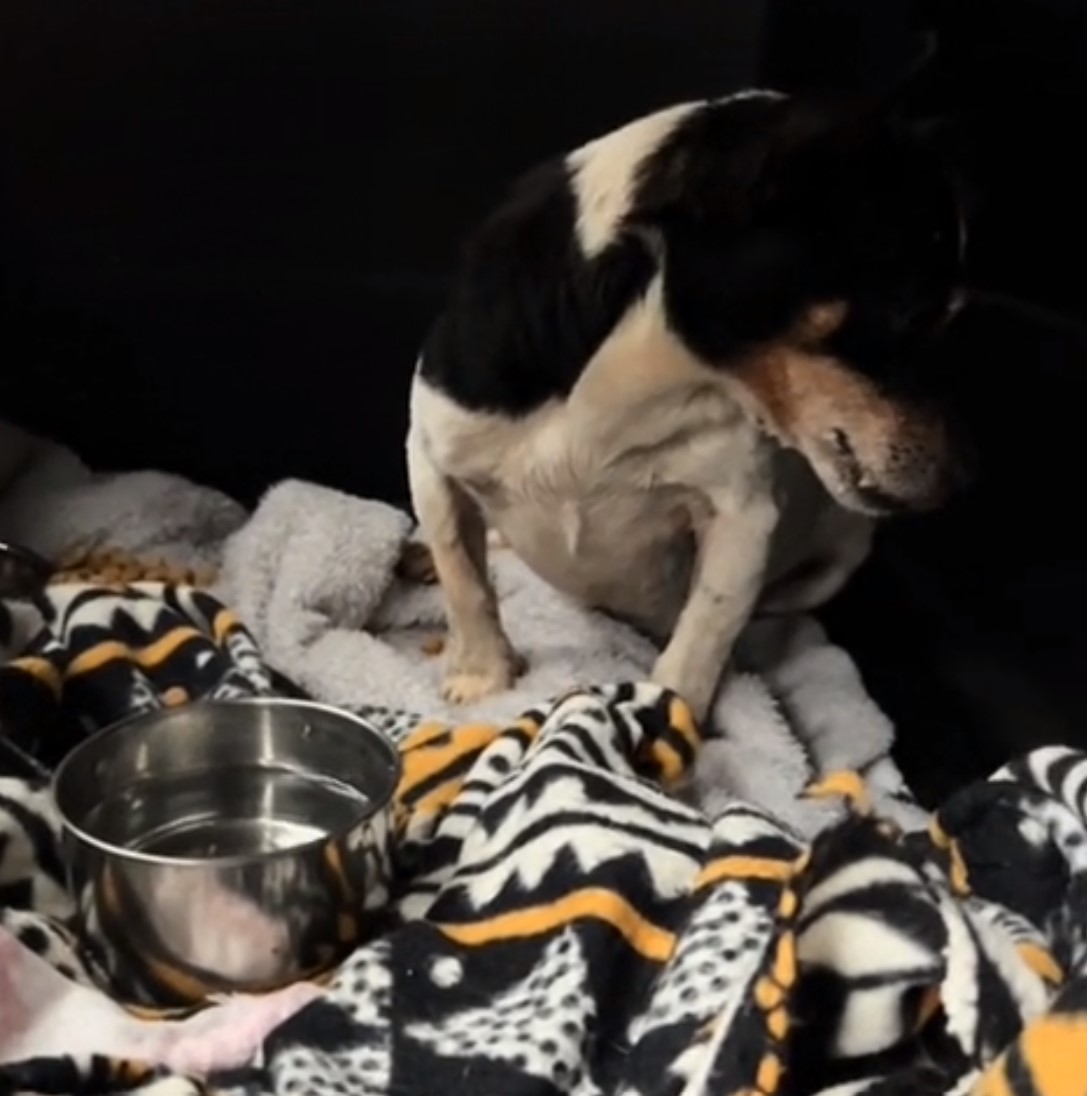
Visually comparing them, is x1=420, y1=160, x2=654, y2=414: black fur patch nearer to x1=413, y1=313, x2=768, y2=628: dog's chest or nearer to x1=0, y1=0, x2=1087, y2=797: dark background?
x1=413, y1=313, x2=768, y2=628: dog's chest

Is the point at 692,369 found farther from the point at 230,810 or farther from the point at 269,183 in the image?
the point at 269,183

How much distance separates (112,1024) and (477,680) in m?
0.54

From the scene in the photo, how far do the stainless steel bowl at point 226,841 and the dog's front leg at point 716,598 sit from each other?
1.05 feet

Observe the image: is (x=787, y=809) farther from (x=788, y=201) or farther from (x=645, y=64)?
(x=645, y=64)

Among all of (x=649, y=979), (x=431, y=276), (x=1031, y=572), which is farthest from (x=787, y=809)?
(x=431, y=276)

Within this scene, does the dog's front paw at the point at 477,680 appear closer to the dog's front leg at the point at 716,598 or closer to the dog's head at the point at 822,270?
the dog's front leg at the point at 716,598

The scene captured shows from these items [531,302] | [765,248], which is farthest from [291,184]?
[765,248]

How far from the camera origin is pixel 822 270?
4.57ft

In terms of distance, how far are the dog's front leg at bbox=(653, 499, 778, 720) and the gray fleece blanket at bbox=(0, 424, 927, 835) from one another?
0.15ft

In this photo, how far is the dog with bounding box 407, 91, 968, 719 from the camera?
4.57 feet

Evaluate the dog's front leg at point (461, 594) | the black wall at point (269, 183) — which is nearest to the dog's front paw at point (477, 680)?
the dog's front leg at point (461, 594)

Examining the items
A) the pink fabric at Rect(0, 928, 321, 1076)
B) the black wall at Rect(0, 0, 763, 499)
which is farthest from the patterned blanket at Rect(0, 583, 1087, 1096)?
the black wall at Rect(0, 0, 763, 499)

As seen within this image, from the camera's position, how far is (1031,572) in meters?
1.51

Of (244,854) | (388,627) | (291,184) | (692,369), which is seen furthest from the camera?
(291,184)
